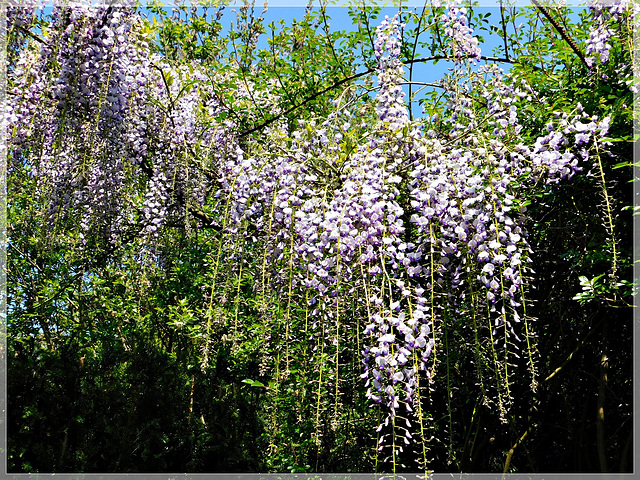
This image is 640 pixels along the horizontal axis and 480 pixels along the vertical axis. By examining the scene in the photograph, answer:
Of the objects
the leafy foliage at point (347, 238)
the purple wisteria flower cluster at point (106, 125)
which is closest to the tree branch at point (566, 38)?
the leafy foliage at point (347, 238)

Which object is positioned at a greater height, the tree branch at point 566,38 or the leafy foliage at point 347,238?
the tree branch at point 566,38

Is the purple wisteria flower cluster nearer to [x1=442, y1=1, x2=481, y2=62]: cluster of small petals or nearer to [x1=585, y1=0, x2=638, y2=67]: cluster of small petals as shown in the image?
[x1=442, y1=1, x2=481, y2=62]: cluster of small petals

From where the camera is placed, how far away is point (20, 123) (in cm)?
313

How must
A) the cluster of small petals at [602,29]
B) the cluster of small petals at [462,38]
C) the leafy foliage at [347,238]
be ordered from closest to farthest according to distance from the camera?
the leafy foliage at [347,238]
the cluster of small petals at [602,29]
the cluster of small petals at [462,38]

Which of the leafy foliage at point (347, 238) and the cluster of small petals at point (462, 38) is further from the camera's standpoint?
the cluster of small petals at point (462, 38)

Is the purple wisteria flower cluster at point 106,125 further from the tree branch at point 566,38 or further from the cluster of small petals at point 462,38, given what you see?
the tree branch at point 566,38

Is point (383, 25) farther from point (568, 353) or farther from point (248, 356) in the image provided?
point (248, 356)

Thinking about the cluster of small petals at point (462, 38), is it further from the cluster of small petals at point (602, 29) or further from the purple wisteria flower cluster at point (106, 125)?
the purple wisteria flower cluster at point (106, 125)

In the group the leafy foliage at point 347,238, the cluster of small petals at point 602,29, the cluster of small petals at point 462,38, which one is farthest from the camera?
the cluster of small petals at point 462,38

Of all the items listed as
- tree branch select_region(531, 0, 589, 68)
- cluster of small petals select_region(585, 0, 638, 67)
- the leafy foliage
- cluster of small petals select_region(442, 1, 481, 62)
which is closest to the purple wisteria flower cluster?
the leafy foliage

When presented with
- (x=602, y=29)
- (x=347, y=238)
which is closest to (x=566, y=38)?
(x=602, y=29)

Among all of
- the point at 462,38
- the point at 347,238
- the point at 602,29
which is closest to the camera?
the point at 347,238

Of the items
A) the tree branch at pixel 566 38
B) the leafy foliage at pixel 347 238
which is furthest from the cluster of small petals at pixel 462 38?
the tree branch at pixel 566 38

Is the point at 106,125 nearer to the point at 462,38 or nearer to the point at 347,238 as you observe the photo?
the point at 347,238
